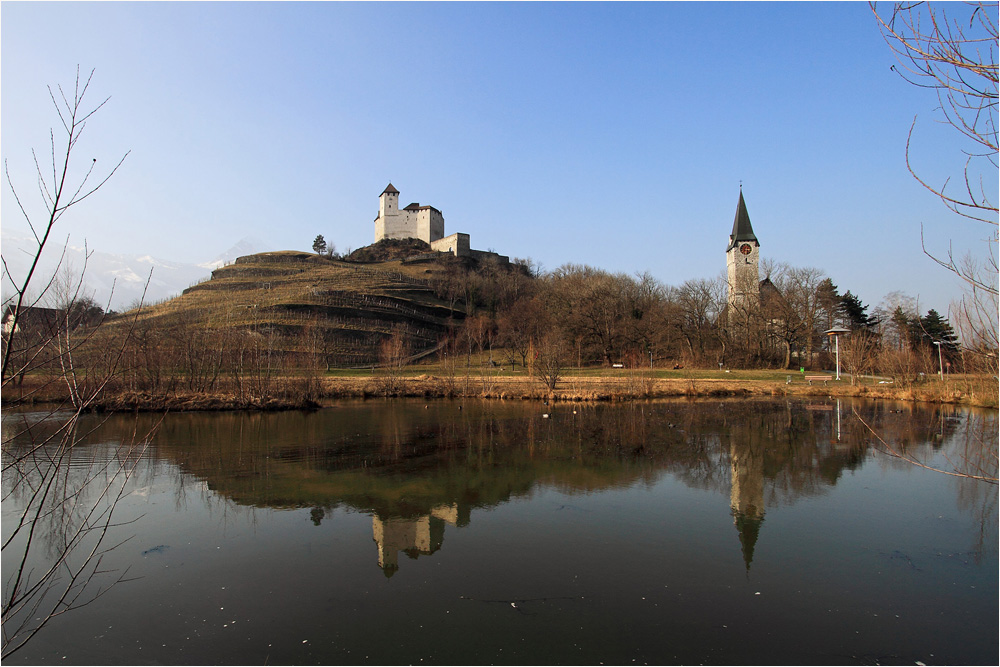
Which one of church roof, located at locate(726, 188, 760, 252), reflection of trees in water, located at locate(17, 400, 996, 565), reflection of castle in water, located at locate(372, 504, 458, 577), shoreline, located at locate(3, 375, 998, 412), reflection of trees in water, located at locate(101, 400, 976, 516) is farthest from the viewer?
church roof, located at locate(726, 188, 760, 252)

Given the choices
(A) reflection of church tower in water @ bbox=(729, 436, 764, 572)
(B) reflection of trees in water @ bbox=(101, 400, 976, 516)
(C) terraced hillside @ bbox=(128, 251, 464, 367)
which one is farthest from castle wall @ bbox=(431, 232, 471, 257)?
(A) reflection of church tower in water @ bbox=(729, 436, 764, 572)

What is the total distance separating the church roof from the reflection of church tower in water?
181ft

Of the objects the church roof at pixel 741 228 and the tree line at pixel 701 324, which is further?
the church roof at pixel 741 228

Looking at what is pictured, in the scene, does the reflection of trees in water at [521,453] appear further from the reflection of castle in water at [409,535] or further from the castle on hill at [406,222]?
the castle on hill at [406,222]

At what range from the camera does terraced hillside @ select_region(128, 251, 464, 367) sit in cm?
5812

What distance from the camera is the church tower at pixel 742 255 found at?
200 ft

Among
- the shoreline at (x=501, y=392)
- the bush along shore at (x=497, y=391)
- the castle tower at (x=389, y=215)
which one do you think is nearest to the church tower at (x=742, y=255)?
the bush along shore at (x=497, y=391)

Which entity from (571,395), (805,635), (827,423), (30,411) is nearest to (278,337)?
(30,411)

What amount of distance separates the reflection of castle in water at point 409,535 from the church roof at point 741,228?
208ft

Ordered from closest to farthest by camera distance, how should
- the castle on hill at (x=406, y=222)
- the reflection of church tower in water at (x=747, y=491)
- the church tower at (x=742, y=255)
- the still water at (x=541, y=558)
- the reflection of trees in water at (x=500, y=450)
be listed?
1. the still water at (x=541, y=558)
2. the reflection of church tower in water at (x=747, y=491)
3. the reflection of trees in water at (x=500, y=450)
4. the church tower at (x=742, y=255)
5. the castle on hill at (x=406, y=222)

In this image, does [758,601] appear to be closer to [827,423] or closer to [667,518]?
[667,518]

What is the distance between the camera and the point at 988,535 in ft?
26.9

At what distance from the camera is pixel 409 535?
836cm

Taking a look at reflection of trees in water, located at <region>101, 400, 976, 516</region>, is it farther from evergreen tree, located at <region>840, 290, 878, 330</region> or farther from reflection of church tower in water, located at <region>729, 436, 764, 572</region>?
evergreen tree, located at <region>840, 290, 878, 330</region>
